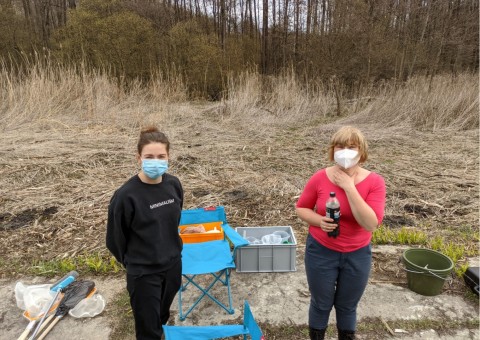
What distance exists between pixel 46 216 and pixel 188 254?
1993 millimetres

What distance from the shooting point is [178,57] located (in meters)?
11.3

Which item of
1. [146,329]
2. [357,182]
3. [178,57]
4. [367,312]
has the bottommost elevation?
[367,312]

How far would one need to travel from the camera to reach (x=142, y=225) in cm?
169

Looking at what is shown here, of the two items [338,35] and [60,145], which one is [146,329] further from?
[338,35]

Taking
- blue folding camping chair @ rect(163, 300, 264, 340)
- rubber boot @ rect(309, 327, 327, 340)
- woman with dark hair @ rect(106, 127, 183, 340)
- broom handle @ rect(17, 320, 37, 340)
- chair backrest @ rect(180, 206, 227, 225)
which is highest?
woman with dark hair @ rect(106, 127, 183, 340)

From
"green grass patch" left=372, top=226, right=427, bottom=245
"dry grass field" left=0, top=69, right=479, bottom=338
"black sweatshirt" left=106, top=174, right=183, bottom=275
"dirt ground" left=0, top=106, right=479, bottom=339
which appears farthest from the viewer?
"dry grass field" left=0, top=69, right=479, bottom=338

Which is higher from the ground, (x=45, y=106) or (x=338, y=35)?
(x=338, y=35)

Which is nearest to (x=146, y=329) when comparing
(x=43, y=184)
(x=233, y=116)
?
(x=43, y=184)

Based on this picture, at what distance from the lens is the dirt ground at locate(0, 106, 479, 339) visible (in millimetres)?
3201

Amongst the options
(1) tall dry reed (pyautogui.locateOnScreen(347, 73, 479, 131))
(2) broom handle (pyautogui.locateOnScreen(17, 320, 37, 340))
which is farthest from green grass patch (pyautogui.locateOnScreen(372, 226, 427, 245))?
(1) tall dry reed (pyautogui.locateOnScreen(347, 73, 479, 131))

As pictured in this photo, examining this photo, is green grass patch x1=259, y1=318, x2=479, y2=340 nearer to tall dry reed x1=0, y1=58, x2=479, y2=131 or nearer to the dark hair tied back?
the dark hair tied back

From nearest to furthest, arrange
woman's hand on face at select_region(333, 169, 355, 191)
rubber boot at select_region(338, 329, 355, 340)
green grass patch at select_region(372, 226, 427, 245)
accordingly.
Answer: woman's hand on face at select_region(333, 169, 355, 191) < rubber boot at select_region(338, 329, 355, 340) < green grass patch at select_region(372, 226, 427, 245)

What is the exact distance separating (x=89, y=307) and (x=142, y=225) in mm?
1006

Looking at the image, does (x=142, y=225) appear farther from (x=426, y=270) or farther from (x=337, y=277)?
(x=426, y=270)
